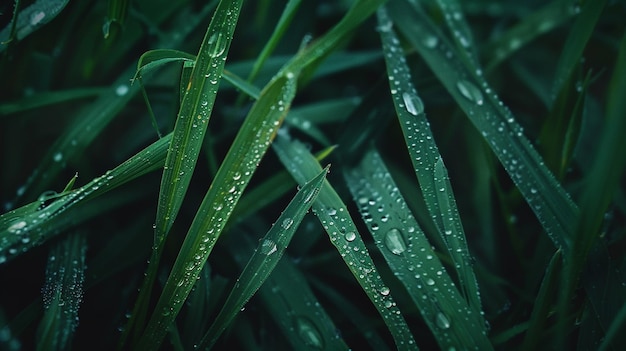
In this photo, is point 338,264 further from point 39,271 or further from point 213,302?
point 39,271

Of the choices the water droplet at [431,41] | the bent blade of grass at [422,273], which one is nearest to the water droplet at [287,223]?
the bent blade of grass at [422,273]

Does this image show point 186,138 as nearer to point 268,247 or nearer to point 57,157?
point 268,247

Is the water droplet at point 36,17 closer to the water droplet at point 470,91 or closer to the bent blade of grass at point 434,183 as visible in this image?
the bent blade of grass at point 434,183

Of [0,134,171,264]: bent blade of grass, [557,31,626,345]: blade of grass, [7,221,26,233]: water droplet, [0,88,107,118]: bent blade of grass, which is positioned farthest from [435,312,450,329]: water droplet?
[0,88,107,118]: bent blade of grass

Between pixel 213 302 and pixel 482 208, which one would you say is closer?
pixel 213 302

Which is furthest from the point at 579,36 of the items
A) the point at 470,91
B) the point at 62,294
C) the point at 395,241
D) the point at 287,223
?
the point at 62,294

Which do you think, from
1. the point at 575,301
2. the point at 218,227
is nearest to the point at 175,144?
the point at 218,227

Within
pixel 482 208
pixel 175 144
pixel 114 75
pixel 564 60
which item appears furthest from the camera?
pixel 114 75
